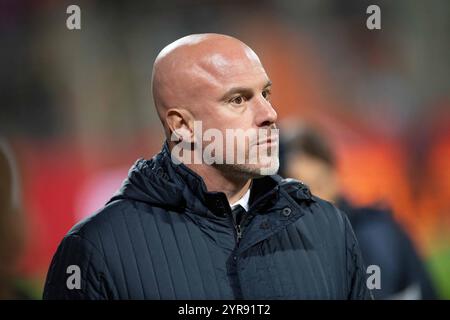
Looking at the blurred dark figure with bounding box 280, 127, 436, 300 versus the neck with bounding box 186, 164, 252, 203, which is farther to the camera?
the blurred dark figure with bounding box 280, 127, 436, 300

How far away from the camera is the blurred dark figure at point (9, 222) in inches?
89.5

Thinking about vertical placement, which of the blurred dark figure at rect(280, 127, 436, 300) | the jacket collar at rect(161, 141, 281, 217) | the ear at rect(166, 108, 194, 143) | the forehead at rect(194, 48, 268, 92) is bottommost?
the blurred dark figure at rect(280, 127, 436, 300)

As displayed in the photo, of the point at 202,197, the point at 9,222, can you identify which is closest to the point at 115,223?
the point at 202,197

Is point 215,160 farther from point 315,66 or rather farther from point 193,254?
point 315,66

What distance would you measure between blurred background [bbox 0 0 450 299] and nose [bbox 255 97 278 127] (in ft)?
4.06

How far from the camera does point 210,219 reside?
120cm

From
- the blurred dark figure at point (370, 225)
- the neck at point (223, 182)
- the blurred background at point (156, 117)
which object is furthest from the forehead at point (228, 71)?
the blurred background at point (156, 117)

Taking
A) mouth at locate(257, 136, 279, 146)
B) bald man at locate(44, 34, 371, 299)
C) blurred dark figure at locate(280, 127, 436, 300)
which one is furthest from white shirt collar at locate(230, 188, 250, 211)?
blurred dark figure at locate(280, 127, 436, 300)

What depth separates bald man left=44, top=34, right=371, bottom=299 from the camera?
1159mm

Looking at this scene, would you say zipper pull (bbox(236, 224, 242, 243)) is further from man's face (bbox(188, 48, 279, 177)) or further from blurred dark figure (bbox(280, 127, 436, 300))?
blurred dark figure (bbox(280, 127, 436, 300))

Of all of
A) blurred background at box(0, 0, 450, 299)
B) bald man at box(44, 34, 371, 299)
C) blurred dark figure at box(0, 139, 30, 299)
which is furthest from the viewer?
blurred background at box(0, 0, 450, 299)

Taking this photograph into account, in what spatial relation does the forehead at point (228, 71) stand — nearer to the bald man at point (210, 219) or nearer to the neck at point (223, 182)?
the bald man at point (210, 219)

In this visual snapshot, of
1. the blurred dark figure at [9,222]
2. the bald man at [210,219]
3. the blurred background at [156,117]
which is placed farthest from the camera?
the blurred background at [156,117]

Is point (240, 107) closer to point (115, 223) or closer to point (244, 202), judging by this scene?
point (244, 202)
